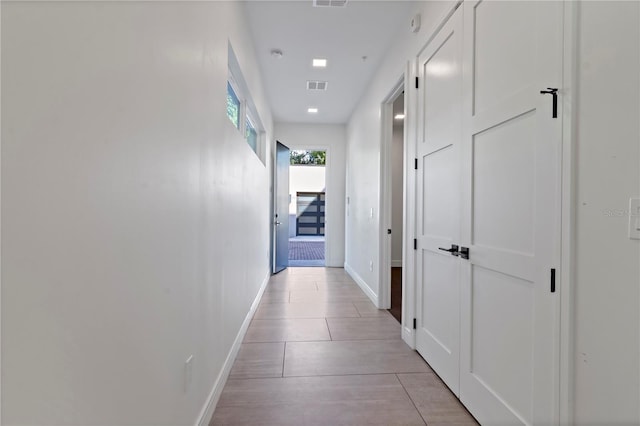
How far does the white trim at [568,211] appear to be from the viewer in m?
1.10

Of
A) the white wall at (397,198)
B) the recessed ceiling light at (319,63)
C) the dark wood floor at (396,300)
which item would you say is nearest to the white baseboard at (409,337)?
the dark wood floor at (396,300)

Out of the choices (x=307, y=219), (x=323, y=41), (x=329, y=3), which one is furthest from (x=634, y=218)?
(x=307, y=219)

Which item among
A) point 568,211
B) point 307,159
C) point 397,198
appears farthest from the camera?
point 307,159

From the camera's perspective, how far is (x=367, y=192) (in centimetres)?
425

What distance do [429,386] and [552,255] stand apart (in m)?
1.24

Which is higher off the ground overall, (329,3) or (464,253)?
(329,3)

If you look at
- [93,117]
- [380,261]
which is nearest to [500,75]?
[93,117]

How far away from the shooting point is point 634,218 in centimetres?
91

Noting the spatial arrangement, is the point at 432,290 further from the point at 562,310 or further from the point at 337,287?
the point at 337,287

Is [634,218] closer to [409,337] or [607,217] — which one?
[607,217]

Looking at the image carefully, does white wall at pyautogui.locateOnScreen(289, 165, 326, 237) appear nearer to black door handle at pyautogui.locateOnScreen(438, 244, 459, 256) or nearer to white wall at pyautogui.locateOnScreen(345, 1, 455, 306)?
white wall at pyautogui.locateOnScreen(345, 1, 455, 306)

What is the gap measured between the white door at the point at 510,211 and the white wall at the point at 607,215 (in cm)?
10

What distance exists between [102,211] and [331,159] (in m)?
5.53

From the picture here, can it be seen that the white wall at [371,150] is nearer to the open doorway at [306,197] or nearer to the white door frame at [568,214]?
the white door frame at [568,214]
